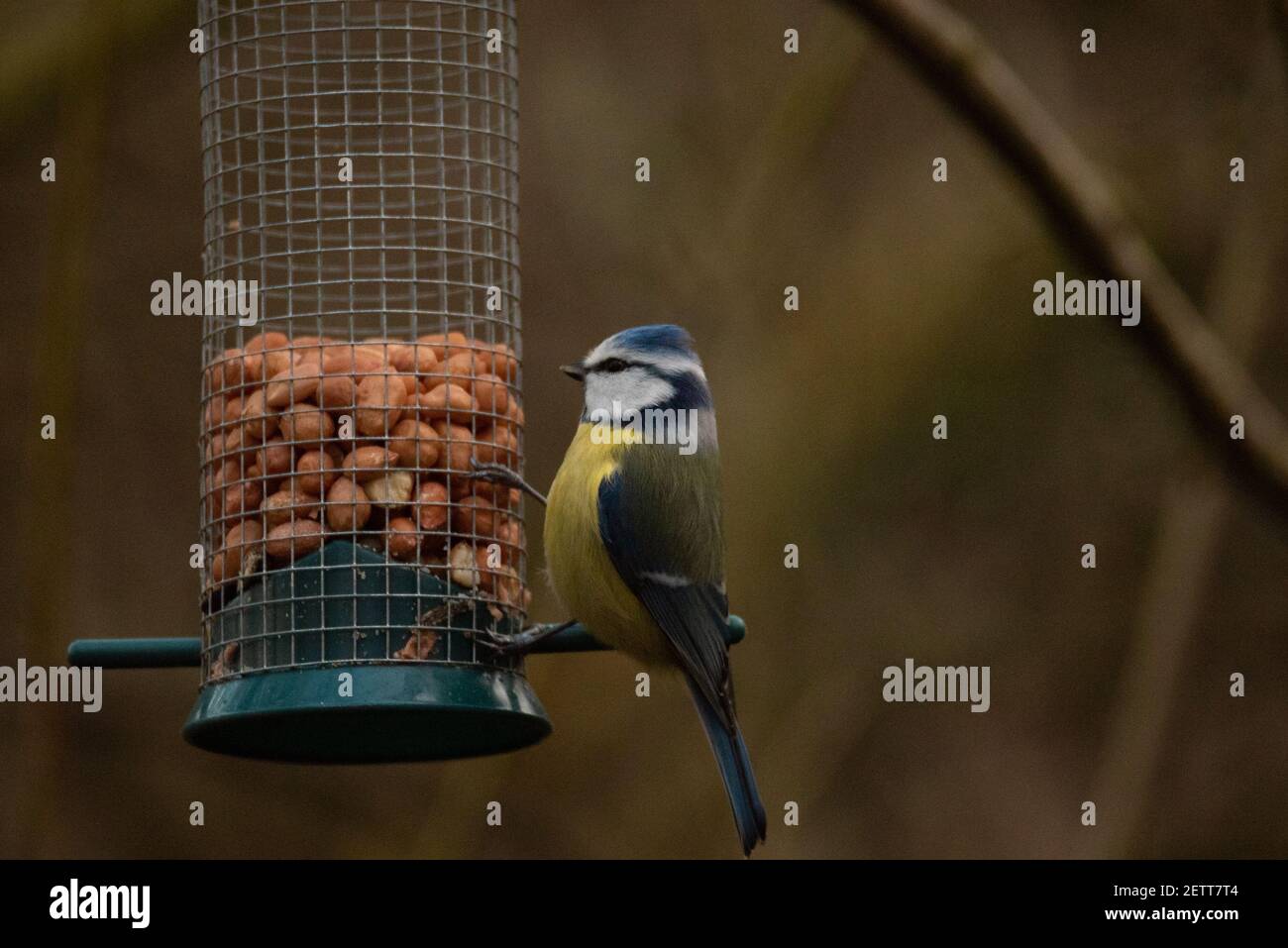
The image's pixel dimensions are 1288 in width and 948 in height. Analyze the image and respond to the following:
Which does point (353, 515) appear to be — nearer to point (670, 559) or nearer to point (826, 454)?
point (670, 559)

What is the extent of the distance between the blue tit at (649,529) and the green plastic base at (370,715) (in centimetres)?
45

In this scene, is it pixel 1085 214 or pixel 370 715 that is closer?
pixel 370 715

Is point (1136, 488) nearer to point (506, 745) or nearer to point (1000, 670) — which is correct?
point (1000, 670)

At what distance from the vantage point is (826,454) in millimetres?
8969

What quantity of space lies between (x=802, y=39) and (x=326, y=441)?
14.4 feet

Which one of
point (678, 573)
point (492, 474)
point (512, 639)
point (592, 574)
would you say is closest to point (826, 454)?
point (678, 573)

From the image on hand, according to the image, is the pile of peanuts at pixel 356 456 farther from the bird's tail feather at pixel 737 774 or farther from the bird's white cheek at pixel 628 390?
the bird's tail feather at pixel 737 774

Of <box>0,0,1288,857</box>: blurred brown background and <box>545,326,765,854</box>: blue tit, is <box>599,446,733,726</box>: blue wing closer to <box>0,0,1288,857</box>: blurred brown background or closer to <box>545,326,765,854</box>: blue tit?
<box>545,326,765,854</box>: blue tit

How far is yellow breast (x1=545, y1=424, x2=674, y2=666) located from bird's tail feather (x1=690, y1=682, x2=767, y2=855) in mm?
245

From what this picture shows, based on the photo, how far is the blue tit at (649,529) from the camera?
246 inches

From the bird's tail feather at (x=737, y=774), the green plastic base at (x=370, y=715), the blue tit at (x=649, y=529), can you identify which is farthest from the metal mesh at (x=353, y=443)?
the bird's tail feather at (x=737, y=774)

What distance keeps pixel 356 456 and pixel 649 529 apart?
1.02m

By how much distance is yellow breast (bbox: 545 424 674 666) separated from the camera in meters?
6.26
